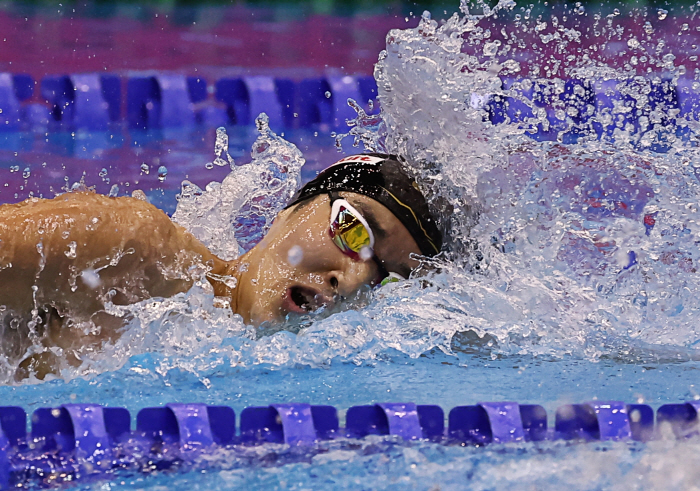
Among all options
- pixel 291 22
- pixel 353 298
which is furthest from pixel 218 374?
pixel 291 22

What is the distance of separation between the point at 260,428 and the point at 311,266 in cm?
46

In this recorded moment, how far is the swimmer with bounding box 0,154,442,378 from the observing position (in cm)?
150

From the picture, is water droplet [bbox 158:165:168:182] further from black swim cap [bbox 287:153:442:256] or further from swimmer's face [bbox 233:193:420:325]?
swimmer's face [bbox 233:193:420:325]

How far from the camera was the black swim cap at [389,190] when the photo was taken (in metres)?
1.83

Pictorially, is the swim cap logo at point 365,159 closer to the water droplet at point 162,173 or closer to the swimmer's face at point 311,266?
the swimmer's face at point 311,266

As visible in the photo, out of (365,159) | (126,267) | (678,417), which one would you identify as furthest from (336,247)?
(678,417)

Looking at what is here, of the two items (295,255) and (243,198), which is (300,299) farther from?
(243,198)

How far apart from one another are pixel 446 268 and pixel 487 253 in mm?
136

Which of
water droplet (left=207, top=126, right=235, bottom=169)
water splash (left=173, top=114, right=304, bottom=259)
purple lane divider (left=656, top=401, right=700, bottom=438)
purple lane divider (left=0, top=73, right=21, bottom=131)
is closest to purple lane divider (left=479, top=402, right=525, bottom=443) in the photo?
purple lane divider (left=656, top=401, right=700, bottom=438)

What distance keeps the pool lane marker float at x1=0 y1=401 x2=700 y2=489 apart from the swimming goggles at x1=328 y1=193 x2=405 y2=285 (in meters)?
0.42

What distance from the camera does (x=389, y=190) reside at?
72.9 inches

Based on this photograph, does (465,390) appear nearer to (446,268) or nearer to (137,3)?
(446,268)

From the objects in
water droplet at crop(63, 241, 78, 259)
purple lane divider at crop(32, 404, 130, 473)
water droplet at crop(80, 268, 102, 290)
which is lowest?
purple lane divider at crop(32, 404, 130, 473)

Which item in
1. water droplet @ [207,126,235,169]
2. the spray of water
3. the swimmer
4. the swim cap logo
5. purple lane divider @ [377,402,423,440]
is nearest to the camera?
purple lane divider @ [377,402,423,440]
